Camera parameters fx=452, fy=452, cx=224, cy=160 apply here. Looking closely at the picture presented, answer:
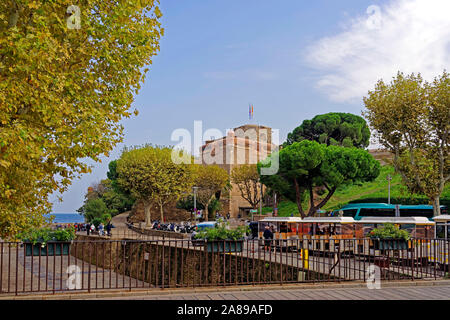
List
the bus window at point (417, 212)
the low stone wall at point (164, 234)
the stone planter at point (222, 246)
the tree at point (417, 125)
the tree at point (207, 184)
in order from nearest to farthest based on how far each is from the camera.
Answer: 1. the stone planter at point (222, 246)
2. the tree at point (417, 125)
3. the low stone wall at point (164, 234)
4. the bus window at point (417, 212)
5. the tree at point (207, 184)

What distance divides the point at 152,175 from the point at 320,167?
65.2 feet

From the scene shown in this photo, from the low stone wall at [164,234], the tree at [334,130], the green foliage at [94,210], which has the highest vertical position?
the tree at [334,130]

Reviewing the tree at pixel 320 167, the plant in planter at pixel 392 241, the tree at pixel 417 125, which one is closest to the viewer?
the plant in planter at pixel 392 241

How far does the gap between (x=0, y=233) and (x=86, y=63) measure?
4716 millimetres

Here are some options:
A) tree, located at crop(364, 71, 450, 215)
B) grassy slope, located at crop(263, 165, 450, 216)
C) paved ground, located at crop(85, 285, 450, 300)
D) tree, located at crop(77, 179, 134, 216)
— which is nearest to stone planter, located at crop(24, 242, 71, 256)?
paved ground, located at crop(85, 285, 450, 300)

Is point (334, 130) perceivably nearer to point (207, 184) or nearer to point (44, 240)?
point (207, 184)

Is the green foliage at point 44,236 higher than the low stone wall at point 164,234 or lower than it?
higher

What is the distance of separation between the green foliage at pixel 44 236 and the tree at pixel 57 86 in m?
0.43

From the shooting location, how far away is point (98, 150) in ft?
32.8

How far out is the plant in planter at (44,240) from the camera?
402 inches

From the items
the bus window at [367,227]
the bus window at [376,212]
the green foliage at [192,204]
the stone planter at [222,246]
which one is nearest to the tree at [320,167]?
the bus window at [376,212]

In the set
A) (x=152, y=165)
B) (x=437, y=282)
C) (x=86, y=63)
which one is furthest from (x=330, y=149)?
(x=86, y=63)

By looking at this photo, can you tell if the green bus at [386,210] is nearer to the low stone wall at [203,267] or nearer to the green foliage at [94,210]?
the low stone wall at [203,267]
